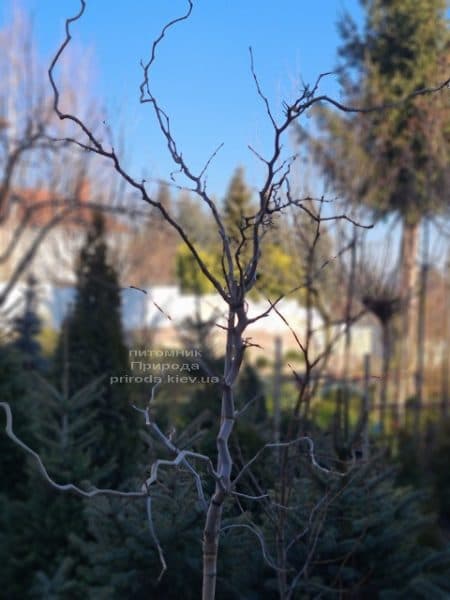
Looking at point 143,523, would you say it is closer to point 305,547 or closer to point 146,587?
point 146,587

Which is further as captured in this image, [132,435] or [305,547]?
[132,435]

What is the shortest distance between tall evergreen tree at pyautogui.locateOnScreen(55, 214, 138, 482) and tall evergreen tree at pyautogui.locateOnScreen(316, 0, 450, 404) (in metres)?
2.12

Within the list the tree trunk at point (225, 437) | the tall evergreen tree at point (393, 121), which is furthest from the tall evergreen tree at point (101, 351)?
the tree trunk at point (225, 437)

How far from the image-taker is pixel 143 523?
2854 mm

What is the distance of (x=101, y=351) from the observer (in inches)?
219

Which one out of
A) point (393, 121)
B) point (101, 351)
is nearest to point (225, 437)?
point (101, 351)

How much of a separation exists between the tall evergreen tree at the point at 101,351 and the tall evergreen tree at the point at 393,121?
6.95 feet

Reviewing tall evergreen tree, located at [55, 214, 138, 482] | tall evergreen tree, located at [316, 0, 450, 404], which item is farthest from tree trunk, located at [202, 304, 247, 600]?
tall evergreen tree, located at [316, 0, 450, 404]

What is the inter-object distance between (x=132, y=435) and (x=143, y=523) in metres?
2.05

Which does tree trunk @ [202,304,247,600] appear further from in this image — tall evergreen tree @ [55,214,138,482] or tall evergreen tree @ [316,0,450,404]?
tall evergreen tree @ [316,0,450,404]

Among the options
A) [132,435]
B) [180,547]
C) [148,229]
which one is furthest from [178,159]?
[148,229]

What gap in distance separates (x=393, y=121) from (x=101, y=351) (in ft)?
11.6

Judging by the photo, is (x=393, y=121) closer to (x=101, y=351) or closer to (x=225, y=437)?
(x=101, y=351)

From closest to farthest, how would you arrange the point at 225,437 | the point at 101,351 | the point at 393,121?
1. the point at 225,437
2. the point at 101,351
3. the point at 393,121
